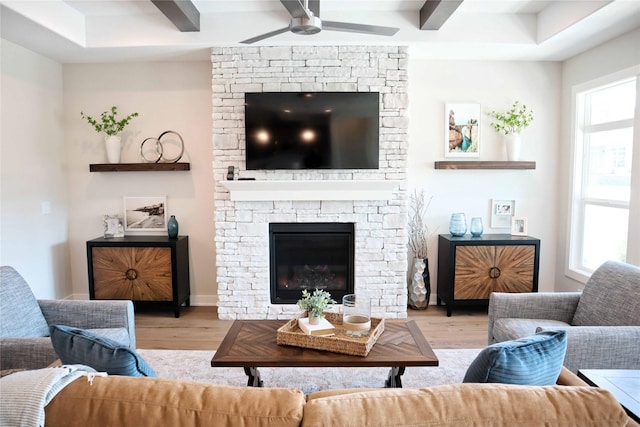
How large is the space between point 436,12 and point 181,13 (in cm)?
205

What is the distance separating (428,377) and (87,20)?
13.8 feet

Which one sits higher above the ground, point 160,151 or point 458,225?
point 160,151

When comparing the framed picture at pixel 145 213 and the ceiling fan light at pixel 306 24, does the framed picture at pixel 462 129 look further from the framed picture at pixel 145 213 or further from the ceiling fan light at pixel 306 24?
the framed picture at pixel 145 213

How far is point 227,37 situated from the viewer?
3773 millimetres

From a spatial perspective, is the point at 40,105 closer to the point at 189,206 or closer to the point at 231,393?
the point at 189,206

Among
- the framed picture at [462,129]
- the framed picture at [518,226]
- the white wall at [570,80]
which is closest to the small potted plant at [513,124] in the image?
the framed picture at [462,129]

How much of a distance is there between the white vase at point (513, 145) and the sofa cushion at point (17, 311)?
4294mm

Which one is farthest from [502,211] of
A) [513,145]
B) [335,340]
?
[335,340]

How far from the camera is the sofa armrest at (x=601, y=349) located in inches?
86.5

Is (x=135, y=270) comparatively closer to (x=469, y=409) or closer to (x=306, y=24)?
(x=306, y=24)

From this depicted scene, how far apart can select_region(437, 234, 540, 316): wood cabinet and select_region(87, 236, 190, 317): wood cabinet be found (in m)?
2.73

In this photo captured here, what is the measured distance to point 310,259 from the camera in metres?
4.23

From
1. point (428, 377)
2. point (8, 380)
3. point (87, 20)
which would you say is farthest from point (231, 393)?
point (87, 20)

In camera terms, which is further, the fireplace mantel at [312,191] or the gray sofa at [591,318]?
the fireplace mantel at [312,191]
